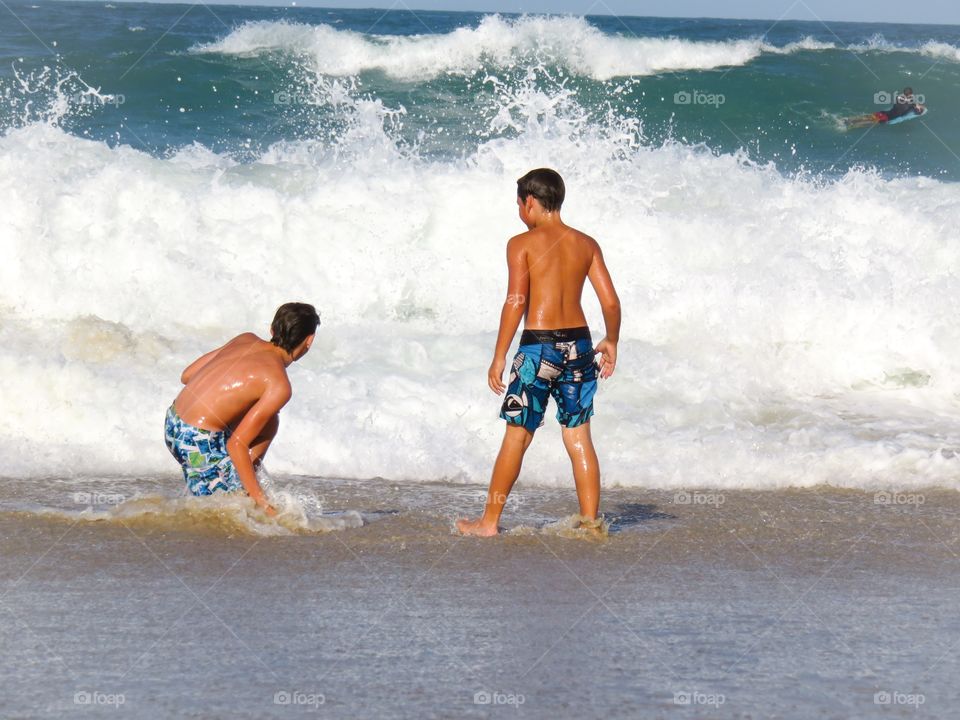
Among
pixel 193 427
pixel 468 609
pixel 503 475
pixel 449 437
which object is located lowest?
pixel 468 609

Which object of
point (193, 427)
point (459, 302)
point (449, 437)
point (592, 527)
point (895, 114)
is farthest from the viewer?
point (895, 114)

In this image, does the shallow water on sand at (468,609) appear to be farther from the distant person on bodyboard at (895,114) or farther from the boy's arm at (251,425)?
the distant person on bodyboard at (895,114)

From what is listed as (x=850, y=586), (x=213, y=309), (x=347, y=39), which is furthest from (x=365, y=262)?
(x=347, y=39)

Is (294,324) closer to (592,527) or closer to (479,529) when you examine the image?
(479,529)

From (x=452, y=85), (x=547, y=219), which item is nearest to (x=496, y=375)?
(x=547, y=219)

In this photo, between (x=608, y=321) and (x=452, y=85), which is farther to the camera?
(x=452, y=85)

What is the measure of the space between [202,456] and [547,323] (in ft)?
4.97

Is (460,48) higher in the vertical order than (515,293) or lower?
higher

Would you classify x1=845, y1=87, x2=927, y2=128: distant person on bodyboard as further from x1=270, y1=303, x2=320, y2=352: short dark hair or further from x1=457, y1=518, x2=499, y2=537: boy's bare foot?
x1=270, y1=303, x2=320, y2=352: short dark hair

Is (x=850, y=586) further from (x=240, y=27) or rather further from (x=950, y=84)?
(x=950, y=84)

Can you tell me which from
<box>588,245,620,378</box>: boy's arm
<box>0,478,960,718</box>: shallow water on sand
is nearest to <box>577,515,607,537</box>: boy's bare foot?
<box>0,478,960,718</box>: shallow water on sand

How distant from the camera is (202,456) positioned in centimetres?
480

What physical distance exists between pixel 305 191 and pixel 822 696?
749 cm

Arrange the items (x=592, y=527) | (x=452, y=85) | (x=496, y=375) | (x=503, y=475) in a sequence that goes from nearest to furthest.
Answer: (x=496, y=375)
(x=503, y=475)
(x=592, y=527)
(x=452, y=85)
